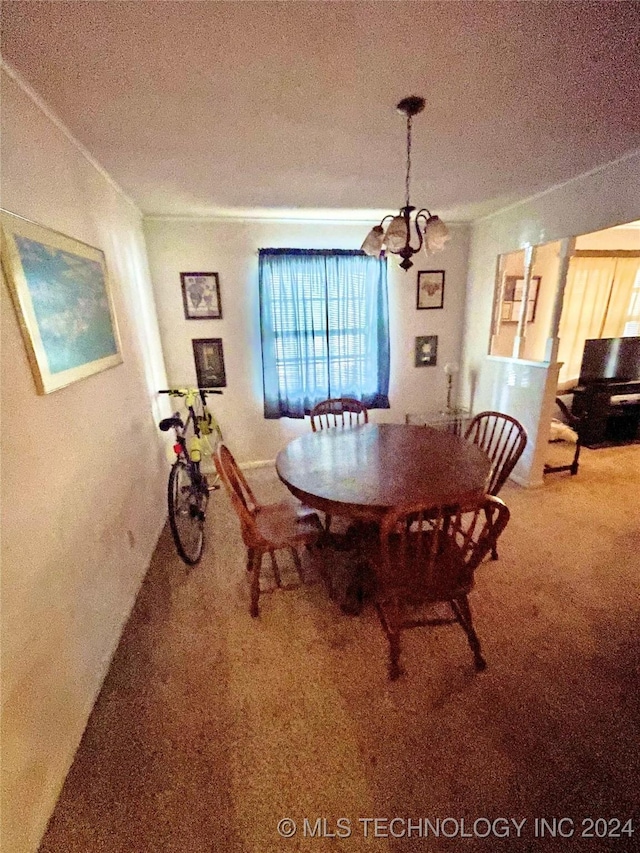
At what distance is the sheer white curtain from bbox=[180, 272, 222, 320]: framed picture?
156 inches

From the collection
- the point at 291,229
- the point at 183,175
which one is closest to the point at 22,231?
the point at 183,175

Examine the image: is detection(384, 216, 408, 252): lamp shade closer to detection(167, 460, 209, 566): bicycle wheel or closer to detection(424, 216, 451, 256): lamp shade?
detection(424, 216, 451, 256): lamp shade

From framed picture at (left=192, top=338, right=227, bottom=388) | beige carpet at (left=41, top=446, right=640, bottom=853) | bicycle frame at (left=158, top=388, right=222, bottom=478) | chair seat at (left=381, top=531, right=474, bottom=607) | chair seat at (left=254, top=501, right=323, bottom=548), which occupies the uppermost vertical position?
framed picture at (left=192, top=338, right=227, bottom=388)

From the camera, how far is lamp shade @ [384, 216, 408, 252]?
1690 millimetres

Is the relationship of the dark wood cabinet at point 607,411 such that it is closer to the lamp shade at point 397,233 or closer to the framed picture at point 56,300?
the lamp shade at point 397,233

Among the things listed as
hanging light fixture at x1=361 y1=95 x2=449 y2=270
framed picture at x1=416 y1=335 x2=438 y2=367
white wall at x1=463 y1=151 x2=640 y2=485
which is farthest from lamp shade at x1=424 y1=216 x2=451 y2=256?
framed picture at x1=416 y1=335 x2=438 y2=367

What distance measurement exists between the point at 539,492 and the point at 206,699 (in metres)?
2.91

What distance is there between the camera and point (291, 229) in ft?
10.7

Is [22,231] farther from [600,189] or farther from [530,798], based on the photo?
[600,189]

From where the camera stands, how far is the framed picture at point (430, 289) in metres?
3.60

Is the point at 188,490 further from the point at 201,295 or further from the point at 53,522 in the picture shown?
the point at 201,295

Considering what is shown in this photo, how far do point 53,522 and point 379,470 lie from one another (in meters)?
1.38

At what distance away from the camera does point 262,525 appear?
1.93m

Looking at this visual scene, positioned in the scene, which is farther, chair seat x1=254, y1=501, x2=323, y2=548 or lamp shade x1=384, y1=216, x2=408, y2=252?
chair seat x1=254, y1=501, x2=323, y2=548
